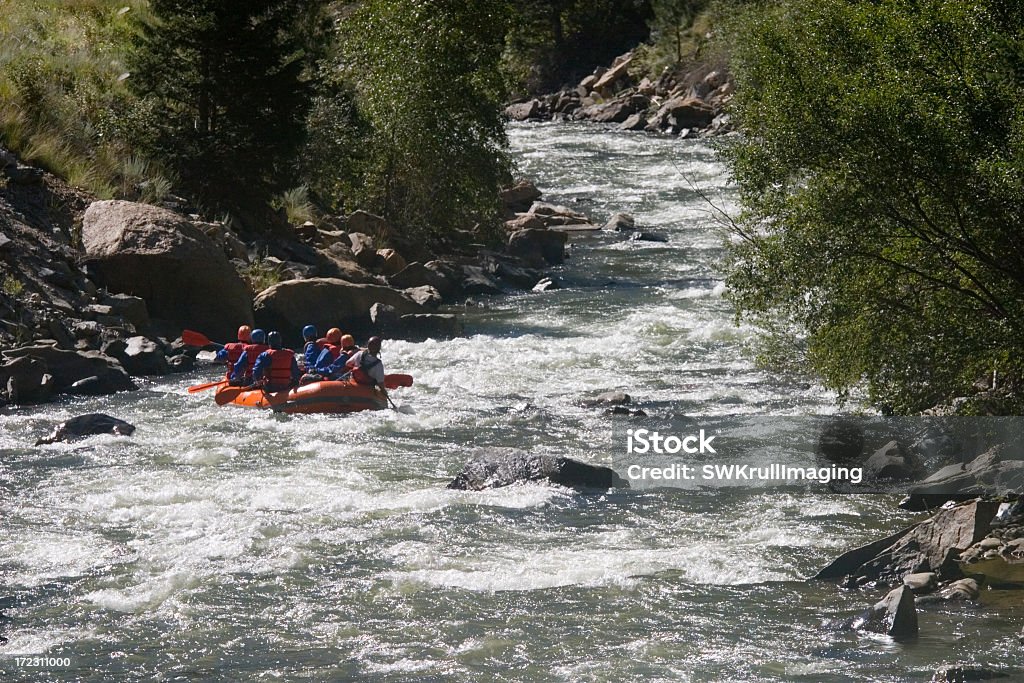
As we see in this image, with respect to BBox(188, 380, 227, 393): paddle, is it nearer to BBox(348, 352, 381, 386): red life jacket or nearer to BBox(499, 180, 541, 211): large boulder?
BBox(348, 352, 381, 386): red life jacket

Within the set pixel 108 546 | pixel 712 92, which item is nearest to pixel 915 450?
pixel 108 546

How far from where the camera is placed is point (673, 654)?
9.94 meters

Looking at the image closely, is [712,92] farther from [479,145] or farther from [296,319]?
[296,319]

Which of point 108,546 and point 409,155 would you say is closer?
point 108,546

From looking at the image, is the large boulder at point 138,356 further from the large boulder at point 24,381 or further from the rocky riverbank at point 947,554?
the rocky riverbank at point 947,554

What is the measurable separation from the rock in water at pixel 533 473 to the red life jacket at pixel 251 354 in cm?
470

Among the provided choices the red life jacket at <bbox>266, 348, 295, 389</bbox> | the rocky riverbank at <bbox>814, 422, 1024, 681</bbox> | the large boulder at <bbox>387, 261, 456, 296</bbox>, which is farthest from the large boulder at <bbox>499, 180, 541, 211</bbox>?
the rocky riverbank at <bbox>814, 422, 1024, 681</bbox>

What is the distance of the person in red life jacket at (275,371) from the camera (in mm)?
17656

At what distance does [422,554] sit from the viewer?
12.1 metres

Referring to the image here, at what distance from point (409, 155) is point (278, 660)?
18.2 m

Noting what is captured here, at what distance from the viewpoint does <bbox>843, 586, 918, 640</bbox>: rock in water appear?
9.95 metres

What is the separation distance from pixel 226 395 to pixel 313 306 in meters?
4.29

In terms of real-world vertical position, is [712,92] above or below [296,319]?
above

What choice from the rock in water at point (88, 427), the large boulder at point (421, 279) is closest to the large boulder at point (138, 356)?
the rock in water at point (88, 427)
